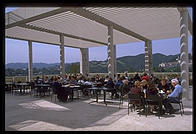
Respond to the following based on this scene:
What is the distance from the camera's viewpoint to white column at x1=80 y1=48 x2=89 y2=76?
2175cm

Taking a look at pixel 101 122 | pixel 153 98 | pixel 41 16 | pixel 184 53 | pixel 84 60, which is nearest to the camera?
pixel 101 122

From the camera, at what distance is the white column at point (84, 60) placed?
2175 cm

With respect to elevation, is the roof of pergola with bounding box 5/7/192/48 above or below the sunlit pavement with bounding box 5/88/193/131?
above

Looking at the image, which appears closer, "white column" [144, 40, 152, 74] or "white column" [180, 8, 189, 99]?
"white column" [180, 8, 189, 99]

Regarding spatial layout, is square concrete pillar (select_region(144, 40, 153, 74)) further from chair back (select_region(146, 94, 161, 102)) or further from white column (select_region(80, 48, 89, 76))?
chair back (select_region(146, 94, 161, 102))

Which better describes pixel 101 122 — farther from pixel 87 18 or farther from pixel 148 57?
pixel 148 57

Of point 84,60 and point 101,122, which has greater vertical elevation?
point 84,60

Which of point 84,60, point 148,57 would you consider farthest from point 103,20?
point 84,60

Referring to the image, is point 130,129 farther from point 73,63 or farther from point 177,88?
point 73,63

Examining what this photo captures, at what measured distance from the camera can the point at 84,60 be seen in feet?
72.1

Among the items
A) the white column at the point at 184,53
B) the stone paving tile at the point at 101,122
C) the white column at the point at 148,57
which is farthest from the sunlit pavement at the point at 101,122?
the white column at the point at 148,57

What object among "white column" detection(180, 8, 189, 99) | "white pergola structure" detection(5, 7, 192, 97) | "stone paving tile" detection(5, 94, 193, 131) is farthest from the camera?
"white pergola structure" detection(5, 7, 192, 97)

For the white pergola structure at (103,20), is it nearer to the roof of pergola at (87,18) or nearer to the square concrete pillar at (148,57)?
the roof of pergola at (87,18)

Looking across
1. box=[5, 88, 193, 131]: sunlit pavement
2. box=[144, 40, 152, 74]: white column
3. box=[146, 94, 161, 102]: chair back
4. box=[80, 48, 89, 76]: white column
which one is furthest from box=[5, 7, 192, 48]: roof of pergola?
box=[80, 48, 89, 76]: white column
